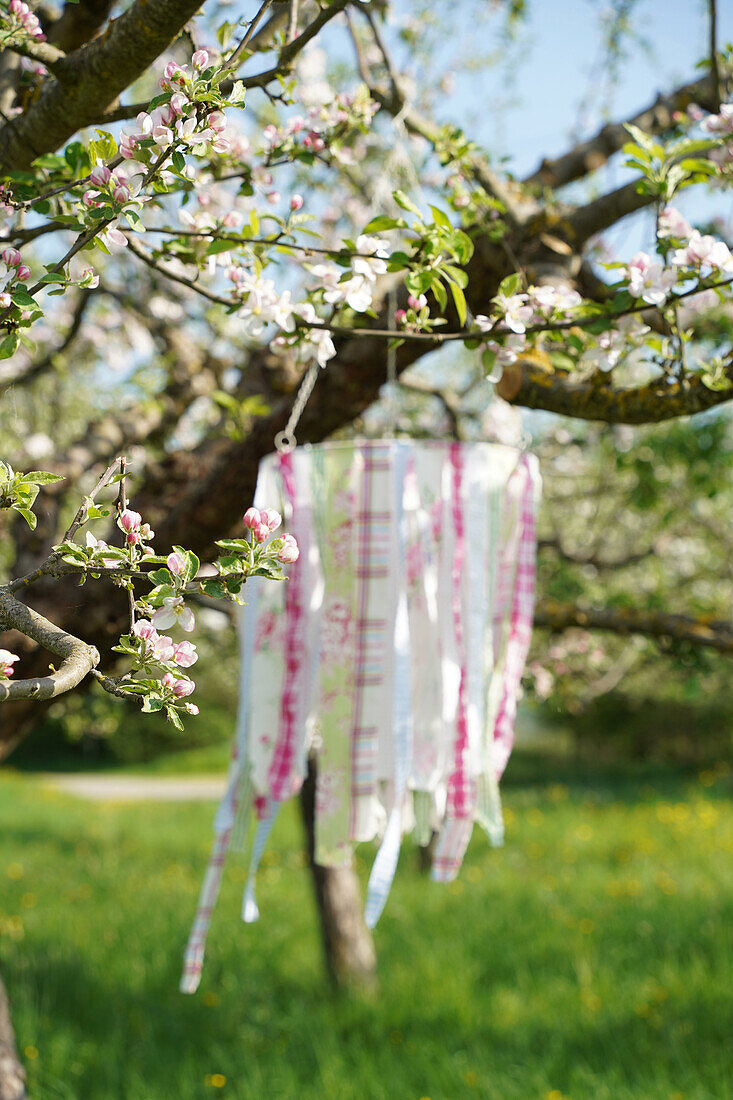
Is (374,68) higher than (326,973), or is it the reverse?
(374,68)

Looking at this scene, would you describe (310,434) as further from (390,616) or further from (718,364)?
(718,364)

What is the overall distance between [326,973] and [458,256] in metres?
3.51

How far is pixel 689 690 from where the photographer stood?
3.18 m

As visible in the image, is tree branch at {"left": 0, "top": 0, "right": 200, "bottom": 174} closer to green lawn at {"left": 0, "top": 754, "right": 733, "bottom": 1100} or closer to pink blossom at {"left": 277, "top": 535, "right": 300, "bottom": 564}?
pink blossom at {"left": 277, "top": 535, "right": 300, "bottom": 564}

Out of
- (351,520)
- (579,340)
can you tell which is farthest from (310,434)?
(579,340)

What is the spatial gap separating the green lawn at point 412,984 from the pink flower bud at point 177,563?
2677 mm

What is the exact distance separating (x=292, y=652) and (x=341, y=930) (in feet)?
7.90

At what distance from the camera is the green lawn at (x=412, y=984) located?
3129 mm

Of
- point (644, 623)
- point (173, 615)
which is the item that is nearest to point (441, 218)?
point (173, 615)

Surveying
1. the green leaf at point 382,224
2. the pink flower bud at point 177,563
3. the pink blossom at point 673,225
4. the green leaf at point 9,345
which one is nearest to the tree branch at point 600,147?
the pink blossom at point 673,225

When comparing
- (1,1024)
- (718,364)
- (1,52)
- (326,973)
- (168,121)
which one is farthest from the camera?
(326,973)

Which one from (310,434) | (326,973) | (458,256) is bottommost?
(326,973)

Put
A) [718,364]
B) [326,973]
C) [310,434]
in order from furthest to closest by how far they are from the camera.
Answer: [326,973] < [310,434] < [718,364]

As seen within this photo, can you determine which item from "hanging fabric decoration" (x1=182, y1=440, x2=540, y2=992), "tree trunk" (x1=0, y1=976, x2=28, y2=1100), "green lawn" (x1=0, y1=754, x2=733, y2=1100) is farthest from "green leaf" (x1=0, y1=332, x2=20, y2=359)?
"green lawn" (x1=0, y1=754, x2=733, y2=1100)
